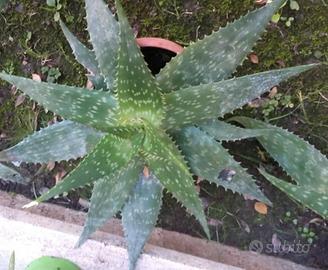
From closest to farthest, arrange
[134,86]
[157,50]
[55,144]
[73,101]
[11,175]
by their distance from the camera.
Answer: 1. [134,86]
2. [73,101]
3. [55,144]
4. [157,50]
5. [11,175]

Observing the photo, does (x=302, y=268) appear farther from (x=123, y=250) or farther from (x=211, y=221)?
(x=123, y=250)

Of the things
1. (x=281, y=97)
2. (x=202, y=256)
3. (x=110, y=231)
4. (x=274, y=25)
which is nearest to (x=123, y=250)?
(x=110, y=231)

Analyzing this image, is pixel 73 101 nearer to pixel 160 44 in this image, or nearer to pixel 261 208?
pixel 160 44

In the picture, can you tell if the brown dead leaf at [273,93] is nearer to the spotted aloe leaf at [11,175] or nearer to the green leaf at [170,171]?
the green leaf at [170,171]

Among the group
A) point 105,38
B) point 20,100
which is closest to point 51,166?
point 20,100

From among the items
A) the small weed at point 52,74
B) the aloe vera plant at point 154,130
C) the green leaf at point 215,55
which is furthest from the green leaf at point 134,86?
the small weed at point 52,74
